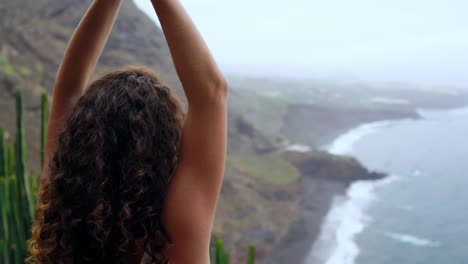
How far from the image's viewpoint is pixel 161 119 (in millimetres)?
693

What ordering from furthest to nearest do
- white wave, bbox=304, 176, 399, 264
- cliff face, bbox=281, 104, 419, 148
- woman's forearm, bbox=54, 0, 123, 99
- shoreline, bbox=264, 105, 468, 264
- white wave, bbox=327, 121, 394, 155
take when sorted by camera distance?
1. cliff face, bbox=281, 104, 419, 148
2. white wave, bbox=327, 121, 394, 155
3. shoreline, bbox=264, 105, 468, 264
4. white wave, bbox=304, 176, 399, 264
5. woman's forearm, bbox=54, 0, 123, 99

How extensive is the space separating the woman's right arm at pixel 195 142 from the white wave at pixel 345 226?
3.52m

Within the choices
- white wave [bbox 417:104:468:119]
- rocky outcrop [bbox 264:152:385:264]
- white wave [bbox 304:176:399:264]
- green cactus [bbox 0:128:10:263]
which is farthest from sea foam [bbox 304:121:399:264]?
green cactus [bbox 0:128:10:263]

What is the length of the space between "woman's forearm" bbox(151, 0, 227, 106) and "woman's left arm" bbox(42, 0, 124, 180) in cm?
15

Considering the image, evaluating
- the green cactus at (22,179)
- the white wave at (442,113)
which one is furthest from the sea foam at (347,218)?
the green cactus at (22,179)

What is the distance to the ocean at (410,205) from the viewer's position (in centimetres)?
407

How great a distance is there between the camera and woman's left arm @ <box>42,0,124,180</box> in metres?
0.80

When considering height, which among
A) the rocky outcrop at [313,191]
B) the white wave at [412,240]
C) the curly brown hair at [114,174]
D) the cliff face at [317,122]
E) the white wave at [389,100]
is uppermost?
the curly brown hair at [114,174]

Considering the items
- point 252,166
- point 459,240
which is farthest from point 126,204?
point 252,166

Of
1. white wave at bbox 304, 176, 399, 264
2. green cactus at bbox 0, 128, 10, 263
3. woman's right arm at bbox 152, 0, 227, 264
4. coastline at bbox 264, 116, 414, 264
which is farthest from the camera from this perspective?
coastline at bbox 264, 116, 414, 264

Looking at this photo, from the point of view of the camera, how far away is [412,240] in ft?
14.4

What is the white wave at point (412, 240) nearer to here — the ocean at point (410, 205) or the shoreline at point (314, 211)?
the ocean at point (410, 205)

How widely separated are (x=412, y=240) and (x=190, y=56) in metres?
4.12

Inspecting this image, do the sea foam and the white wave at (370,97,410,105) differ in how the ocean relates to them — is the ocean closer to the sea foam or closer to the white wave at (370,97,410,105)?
the sea foam
